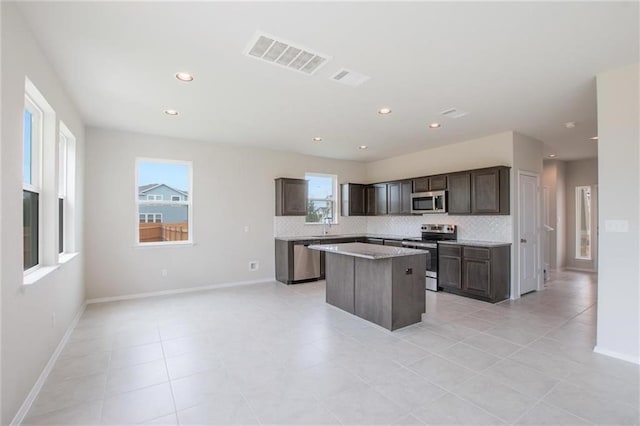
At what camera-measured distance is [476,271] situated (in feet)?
16.0

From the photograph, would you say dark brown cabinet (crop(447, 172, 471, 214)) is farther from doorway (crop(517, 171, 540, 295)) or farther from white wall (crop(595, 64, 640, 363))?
white wall (crop(595, 64, 640, 363))

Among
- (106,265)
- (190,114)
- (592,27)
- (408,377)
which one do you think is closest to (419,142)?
(592,27)

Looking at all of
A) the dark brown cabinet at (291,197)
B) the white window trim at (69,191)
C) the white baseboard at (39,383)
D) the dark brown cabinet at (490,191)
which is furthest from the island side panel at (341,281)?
the white window trim at (69,191)

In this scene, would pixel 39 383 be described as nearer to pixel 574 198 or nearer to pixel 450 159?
pixel 450 159

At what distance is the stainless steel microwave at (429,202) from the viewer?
18.7 ft

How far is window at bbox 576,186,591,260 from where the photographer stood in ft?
24.9

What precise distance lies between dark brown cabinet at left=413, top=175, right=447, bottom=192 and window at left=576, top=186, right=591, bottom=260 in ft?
14.7

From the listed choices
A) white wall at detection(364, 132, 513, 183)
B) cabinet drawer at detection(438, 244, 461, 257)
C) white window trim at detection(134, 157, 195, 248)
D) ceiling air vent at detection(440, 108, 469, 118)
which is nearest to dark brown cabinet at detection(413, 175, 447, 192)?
white wall at detection(364, 132, 513, 183)

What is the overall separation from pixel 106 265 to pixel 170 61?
360 cm

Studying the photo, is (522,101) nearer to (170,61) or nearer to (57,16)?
(170,61)

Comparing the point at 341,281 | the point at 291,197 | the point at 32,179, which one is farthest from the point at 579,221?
→ the point at 32,179

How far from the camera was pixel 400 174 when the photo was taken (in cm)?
698

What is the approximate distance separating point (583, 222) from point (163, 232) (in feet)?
30.8

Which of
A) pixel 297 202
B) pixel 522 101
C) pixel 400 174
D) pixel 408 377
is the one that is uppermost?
pixel 522 101
